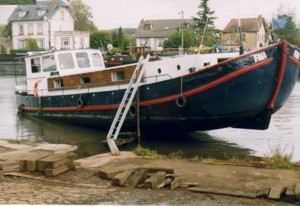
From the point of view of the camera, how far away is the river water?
430 inches

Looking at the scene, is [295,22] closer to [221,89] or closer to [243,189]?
[221,89]

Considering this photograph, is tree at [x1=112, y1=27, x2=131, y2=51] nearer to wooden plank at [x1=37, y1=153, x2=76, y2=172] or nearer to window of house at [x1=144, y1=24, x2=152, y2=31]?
window of house at [x1=144, y1=24, x2=152, y2=31]

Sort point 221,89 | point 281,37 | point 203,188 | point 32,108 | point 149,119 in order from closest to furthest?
point 203,188 → point 281,37 → point 221,89 → point 149,119 → point 32,108

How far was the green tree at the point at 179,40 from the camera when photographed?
990cm

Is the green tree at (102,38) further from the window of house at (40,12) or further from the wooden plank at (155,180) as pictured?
the wooden plank at (155,180)

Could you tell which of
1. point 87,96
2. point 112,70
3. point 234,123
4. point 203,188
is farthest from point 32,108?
point 203,188

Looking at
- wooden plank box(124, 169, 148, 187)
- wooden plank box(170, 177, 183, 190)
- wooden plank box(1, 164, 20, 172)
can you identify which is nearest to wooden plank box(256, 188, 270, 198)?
wooden plank box(170, 177, 183, 190)

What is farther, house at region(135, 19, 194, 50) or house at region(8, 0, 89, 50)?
house at region(8, 0, 89, 50)

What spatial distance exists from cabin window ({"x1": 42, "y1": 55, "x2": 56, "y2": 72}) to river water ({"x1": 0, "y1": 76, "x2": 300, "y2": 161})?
1.86 meters

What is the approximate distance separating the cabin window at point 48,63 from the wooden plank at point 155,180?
9.29m

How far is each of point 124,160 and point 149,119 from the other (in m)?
3.47

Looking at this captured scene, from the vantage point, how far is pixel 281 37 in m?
9.66

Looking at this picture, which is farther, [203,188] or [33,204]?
[203,188]

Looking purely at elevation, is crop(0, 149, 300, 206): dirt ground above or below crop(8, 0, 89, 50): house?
below
